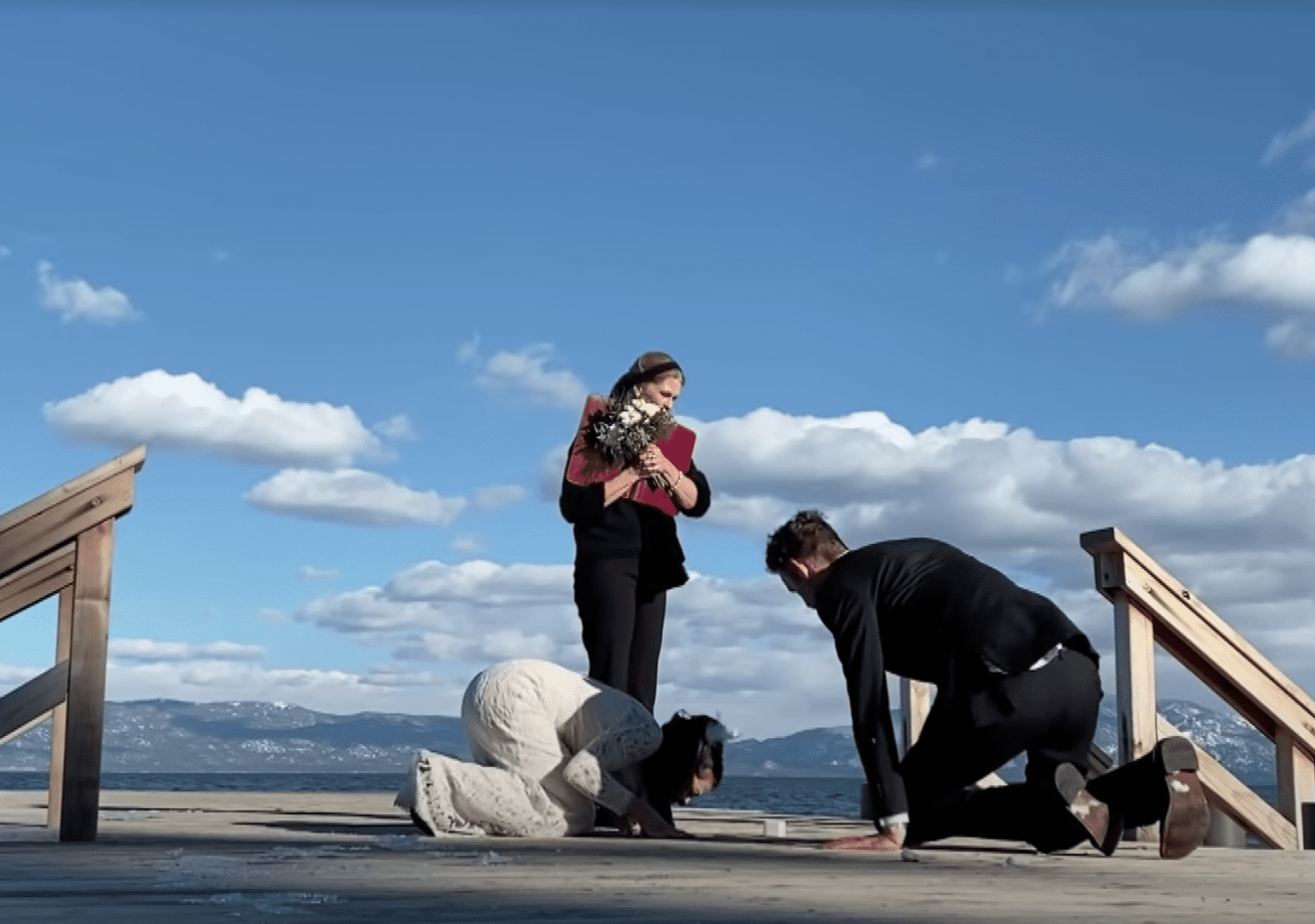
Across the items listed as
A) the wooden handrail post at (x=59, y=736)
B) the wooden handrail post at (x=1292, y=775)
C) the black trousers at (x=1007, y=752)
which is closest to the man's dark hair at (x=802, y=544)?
the black trousers at (x=1007, y=752)

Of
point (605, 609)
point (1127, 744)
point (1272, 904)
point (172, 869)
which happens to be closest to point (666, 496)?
point (605, 609)

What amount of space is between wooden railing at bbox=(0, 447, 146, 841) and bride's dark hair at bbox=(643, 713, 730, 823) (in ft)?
5.73

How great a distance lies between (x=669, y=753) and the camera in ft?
16.7

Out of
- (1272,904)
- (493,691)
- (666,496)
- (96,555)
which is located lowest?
(1272,904)

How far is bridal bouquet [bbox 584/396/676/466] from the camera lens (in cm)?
543

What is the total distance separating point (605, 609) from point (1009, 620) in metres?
1.55

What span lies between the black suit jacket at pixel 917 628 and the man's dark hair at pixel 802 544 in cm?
6

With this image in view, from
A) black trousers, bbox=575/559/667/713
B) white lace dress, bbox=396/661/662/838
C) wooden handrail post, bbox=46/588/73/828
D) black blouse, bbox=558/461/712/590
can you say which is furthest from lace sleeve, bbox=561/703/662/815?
wooden handrail post, bbox=46/588/73/828

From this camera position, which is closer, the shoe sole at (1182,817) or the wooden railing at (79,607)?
the shoe sole at (1182,817)

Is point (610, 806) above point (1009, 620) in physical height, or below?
below

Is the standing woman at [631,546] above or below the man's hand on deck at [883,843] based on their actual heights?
above

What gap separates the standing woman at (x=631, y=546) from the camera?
17.7 ft

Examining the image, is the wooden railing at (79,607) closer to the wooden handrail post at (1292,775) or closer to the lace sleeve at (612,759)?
the lace sleeve at (612,759)

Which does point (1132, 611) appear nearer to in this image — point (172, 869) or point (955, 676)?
point (955, 676)
